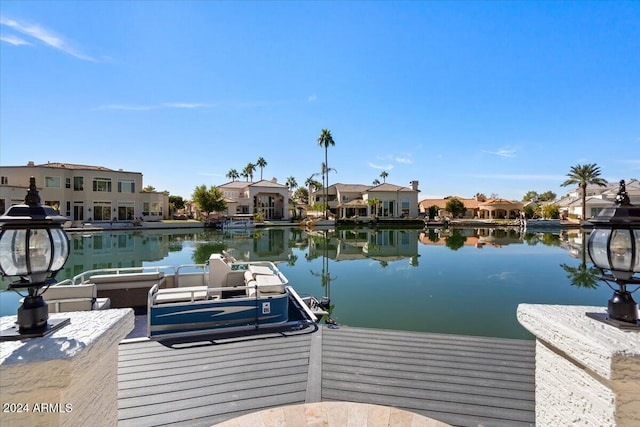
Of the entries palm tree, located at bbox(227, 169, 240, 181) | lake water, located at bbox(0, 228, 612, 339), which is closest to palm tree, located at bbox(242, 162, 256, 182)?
palm tree, located at bbox(227, 169, 240, 181)

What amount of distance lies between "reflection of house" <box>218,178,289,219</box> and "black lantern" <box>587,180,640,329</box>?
1923 inches

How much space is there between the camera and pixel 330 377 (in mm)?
3734

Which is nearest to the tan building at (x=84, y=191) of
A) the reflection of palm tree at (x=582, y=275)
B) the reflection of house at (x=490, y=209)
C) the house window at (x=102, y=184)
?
the house window at (x=102, y=184)

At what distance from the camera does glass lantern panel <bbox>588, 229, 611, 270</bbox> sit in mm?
1504

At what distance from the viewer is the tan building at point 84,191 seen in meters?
32.8

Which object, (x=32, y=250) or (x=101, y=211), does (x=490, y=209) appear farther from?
(x=32, y=250)

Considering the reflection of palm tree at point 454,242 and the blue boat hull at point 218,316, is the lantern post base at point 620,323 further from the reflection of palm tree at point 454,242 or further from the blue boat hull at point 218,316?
the reflection of palm tree at point 454,242

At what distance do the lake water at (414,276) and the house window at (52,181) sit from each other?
12.9 m

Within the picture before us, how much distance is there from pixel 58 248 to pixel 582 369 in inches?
95.9

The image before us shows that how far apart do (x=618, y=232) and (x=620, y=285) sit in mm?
244

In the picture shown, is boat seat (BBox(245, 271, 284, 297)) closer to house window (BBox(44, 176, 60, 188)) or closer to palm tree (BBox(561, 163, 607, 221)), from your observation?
house window (BBox(44, 176, 60, 188))

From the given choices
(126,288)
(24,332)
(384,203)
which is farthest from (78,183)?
(24,332)

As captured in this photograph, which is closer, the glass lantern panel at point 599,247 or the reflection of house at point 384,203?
the glass lantern panel at point 599,247

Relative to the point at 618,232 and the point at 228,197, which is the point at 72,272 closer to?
the point at 618,232
